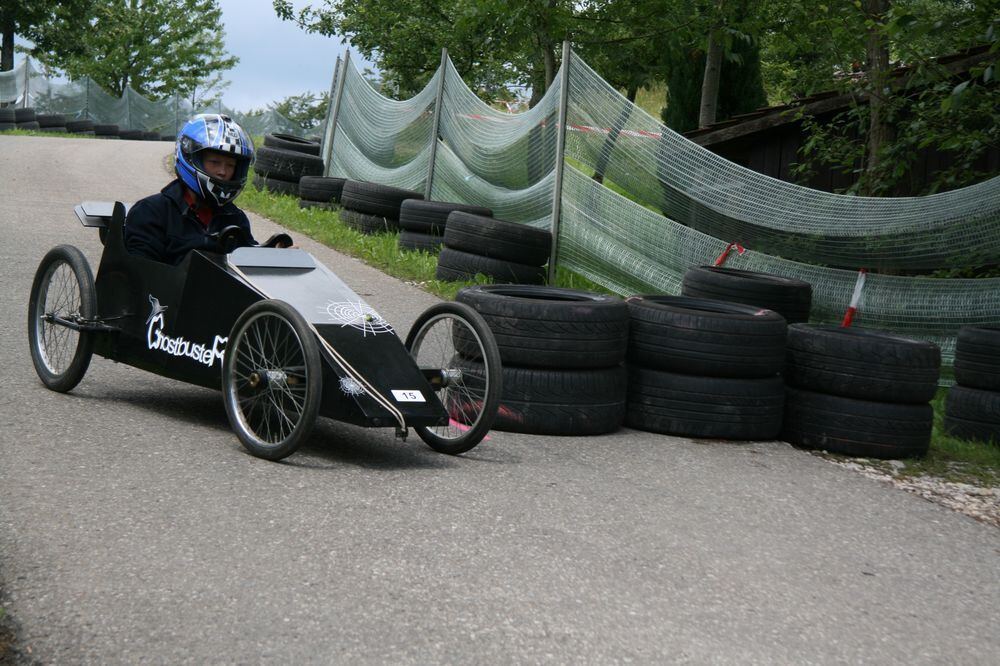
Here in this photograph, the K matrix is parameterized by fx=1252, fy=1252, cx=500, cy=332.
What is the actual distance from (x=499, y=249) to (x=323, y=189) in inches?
256

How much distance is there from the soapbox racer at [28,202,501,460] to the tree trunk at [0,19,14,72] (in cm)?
5239

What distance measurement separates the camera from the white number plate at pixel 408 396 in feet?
18.9

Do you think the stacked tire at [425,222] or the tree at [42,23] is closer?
the stacked tire at [425,222]

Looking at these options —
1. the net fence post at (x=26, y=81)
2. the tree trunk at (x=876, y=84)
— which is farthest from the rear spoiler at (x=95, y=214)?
the net fence post at (x=26, y=81)

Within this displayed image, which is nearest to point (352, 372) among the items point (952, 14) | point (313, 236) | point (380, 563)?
point (380, 563)

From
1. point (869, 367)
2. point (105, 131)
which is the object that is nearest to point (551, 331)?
point (869, 367)

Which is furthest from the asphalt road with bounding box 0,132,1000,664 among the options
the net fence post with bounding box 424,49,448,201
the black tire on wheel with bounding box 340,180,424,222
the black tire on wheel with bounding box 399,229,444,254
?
the net fence post with bounding box 424,49,448,201

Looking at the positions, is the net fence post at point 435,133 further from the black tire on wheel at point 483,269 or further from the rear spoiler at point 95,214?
the rear spoiler at point 95,214

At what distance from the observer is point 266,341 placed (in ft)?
19.2

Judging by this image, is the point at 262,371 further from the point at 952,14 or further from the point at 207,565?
the point at 952,14

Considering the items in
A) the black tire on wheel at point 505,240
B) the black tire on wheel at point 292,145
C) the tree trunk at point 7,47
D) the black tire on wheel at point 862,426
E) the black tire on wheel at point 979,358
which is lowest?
the black tire on wheel at point 862,426

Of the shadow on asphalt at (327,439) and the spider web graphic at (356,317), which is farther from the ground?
the spider web graphic at (356,317)

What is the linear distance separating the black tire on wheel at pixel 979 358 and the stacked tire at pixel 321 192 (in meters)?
10.8

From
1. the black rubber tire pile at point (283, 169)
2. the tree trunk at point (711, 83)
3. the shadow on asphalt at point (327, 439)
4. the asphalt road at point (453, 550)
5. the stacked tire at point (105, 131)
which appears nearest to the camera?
the asphalt road at point (453, 550)
